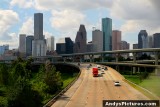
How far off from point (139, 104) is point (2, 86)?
86090 mm

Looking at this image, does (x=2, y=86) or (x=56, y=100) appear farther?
(x=2, y=86)

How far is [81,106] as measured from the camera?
58.1 m

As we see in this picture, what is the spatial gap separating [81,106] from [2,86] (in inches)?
2504

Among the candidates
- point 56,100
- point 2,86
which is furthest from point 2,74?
point 56,100

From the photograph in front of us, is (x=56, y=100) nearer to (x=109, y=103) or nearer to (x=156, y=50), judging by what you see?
(x=109, y=103)

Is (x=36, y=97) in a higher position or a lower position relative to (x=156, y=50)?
lower

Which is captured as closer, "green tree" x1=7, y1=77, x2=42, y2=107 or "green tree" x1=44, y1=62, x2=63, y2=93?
"green tree" x1=7, y1=77, x2=42, y2=107

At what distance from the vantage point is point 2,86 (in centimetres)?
11688

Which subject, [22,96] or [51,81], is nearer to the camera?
[22,96]

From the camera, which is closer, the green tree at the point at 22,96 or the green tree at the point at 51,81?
the green tree at the point at 22,96

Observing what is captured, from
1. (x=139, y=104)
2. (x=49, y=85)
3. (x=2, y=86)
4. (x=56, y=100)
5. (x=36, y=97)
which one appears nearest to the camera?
(x=139, y=104)

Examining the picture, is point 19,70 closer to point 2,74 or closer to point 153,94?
point 2,74

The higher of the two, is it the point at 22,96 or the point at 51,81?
the point at 51,81

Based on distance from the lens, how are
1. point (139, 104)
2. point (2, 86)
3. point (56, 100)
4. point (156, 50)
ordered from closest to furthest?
point (139, 104)
point (56, 100)
point (2, 86)
point (156, 50)
